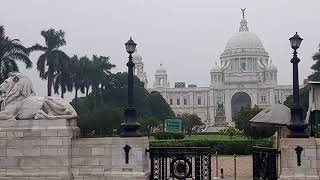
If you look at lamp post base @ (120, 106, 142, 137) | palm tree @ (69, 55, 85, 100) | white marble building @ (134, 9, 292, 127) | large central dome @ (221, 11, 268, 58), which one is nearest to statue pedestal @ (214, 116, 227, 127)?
white marble building @ (134, 9, 292, 127)

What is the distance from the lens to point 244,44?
142 meters

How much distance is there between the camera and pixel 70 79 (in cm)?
5922

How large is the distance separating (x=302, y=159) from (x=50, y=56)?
1707 inches

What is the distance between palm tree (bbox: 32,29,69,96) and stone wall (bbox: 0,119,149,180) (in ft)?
130

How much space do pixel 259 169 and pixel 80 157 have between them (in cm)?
491

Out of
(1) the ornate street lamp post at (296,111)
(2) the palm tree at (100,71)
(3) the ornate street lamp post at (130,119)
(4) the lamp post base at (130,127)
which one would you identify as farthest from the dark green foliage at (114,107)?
(1) the ornate street lamp post at (296,111)

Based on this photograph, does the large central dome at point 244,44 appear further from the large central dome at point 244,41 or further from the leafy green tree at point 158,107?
the leafy green tree at point 158,107

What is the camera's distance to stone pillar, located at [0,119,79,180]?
572 inches

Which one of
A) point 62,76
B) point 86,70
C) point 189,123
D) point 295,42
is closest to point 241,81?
point 189,123

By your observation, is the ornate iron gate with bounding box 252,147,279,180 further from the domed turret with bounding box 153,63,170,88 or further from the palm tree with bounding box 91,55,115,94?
the domed turret with bounding box 153,63,170,88

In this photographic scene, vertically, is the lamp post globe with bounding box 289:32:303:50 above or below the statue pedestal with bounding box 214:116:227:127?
above

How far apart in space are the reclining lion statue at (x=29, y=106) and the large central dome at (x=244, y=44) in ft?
422

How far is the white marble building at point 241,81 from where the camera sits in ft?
462

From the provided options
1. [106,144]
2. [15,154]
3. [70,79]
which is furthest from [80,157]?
[70,79]
